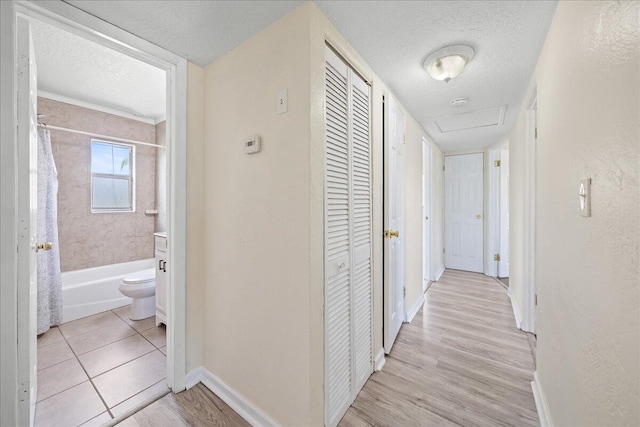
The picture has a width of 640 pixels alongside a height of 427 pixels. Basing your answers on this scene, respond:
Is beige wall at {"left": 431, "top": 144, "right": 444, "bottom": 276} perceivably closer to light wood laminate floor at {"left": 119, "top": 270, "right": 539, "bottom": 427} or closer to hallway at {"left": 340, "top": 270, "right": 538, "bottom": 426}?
hallway at {"left": 340, "top": 270, "right": 538, "bottom": 426}

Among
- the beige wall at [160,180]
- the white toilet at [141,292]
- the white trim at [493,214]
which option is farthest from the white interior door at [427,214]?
the beige wall at [160,180]

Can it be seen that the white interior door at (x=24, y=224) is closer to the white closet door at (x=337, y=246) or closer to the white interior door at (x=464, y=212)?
the white closet door at (x=337, y=246)

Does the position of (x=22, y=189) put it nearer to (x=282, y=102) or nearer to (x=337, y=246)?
(x=282, y=102)

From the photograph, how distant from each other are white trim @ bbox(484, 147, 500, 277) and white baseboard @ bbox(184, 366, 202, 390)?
4.36m

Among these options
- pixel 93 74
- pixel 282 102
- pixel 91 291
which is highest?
pixel 93 74

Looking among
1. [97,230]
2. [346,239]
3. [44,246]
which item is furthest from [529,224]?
[97,230]

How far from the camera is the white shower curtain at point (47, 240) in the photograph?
2.34 meters

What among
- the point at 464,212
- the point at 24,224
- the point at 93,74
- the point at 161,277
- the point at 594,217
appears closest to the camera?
the point at 594,217

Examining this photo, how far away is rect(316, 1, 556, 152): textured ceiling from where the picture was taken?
1.22 metres

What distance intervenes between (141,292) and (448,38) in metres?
3.32

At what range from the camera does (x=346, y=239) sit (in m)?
1.50

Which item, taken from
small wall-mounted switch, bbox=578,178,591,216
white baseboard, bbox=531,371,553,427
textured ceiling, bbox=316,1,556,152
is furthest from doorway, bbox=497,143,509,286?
small wall-mounted switch, bbox=578,178,591,216

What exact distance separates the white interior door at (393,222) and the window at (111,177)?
3304 mm

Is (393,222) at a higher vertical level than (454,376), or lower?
higher
